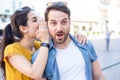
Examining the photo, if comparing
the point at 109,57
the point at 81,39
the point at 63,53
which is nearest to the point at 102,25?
the point at 109,57

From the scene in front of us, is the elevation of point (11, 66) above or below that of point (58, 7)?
below

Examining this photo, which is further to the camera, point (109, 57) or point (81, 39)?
point (109, 57)

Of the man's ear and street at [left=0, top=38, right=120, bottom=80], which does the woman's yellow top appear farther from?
street at [left=0, top=38, right=120, bottom=80]

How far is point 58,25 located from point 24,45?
0.35 m

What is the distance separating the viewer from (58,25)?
4.99 ft

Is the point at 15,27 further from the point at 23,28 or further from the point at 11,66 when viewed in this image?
the point at 11,66

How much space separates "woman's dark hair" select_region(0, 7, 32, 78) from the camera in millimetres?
1769

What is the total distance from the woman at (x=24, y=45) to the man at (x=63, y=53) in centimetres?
5

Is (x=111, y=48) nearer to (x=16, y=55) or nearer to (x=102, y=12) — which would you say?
(x=102, y=12)

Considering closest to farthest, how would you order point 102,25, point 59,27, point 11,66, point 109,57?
point 59,27, point 11,66, point 102,25, point 109,57

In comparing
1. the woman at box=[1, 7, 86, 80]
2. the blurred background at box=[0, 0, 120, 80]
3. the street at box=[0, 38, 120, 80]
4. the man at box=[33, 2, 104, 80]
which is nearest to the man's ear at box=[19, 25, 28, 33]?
the woman at box=[1, 7, 86, 80]

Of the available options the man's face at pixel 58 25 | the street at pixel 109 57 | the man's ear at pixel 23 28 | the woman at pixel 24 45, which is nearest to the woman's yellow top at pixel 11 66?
the woman at pixel 24 45

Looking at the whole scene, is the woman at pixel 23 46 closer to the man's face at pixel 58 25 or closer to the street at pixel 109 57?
the man's face at pixel 58 25

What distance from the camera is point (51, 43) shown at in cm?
159
